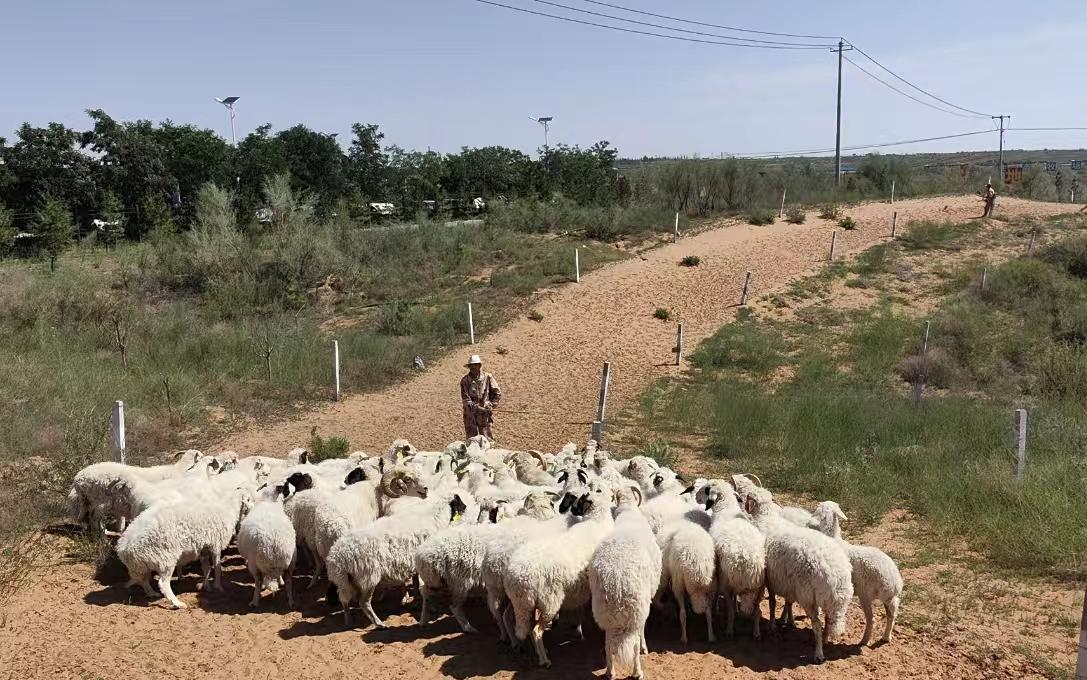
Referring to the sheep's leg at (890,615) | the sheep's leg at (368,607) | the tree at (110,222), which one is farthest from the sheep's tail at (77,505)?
the tree at (110,222)

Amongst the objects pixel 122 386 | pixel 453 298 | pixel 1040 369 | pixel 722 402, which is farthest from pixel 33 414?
pixel 1040 369

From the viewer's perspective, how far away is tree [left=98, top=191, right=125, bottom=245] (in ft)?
118

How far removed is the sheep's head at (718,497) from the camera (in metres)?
7.62

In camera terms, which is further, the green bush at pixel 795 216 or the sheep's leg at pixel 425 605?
the green bush at pixel 795 216

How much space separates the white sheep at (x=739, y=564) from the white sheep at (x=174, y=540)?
15.5ft

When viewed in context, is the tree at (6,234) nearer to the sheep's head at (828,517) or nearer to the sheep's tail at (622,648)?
the sheep's tail at (622,648)

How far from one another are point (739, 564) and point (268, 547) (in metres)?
4.18

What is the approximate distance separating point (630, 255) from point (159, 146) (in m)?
26.3

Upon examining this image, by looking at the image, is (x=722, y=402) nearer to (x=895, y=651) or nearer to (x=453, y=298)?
(x=895, y=651)

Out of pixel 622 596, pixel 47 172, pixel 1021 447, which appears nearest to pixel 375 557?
pixel 622 596

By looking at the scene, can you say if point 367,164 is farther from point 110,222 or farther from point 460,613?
point 460,613

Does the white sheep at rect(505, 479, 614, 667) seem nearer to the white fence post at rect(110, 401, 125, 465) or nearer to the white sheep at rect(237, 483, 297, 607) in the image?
the white sheep at rect(237, 483, 297, 607)

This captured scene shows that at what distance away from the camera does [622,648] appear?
A: 19.8ft

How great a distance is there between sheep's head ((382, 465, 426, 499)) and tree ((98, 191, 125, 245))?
3308 cm
